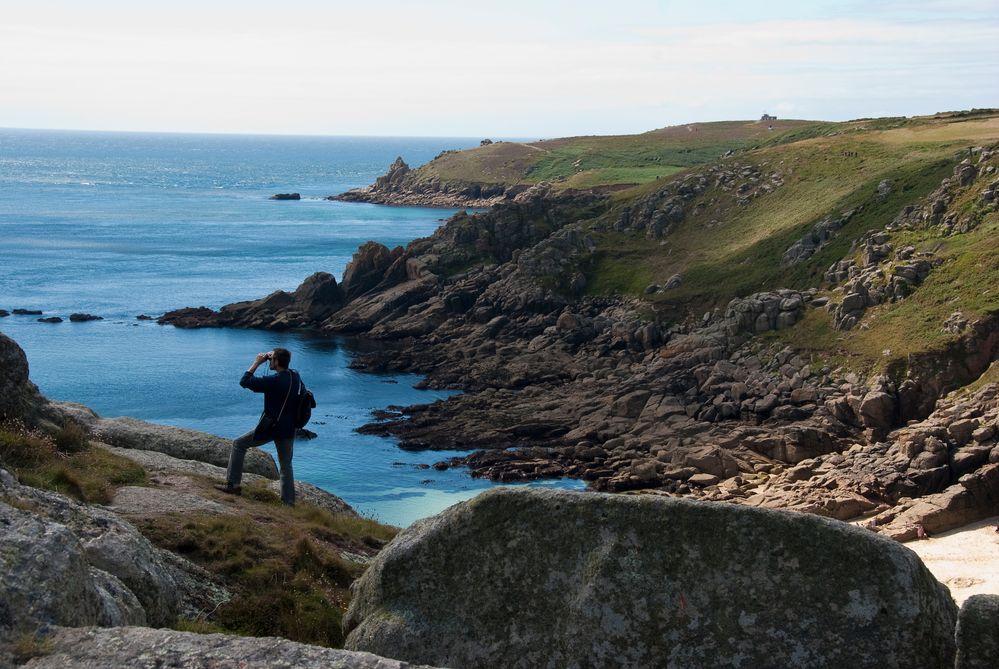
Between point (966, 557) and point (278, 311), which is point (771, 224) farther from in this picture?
point (966, 557)

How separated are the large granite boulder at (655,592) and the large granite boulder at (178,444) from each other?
12.0m

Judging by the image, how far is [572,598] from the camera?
9.17 metres

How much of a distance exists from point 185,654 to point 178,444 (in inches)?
566

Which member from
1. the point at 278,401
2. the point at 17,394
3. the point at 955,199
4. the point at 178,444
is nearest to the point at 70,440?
the point at 17,394

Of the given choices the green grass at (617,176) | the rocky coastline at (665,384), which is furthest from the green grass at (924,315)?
the green grass at (617,176)

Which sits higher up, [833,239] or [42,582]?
[42,582]

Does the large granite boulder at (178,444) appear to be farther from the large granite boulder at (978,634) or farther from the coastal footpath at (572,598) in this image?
the large granite boulder at (978,634)

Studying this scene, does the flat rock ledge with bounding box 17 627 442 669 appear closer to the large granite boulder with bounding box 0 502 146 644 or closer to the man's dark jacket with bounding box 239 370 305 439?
the large granite boulder with bounding box 0 502 146 644

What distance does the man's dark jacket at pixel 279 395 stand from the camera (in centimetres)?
1516

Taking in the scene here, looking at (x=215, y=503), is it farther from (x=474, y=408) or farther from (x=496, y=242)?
(x=496, y=242)

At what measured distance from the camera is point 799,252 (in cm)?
7194

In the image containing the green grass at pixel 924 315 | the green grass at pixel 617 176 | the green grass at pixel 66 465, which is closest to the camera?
the green grass at pixel 66 465

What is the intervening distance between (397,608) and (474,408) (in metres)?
53.2

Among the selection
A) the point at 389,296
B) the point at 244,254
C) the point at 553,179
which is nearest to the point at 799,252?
the point at 389,296
